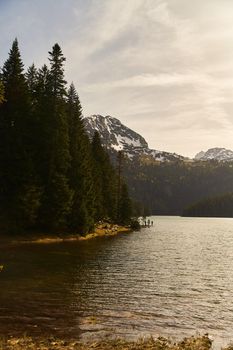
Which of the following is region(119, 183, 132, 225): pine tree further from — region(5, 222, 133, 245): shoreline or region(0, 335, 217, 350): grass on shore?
region(0, 335, 217, 350): grass on shore

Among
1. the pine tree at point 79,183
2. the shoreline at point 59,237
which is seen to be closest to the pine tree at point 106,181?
the shoreline at point 59,237

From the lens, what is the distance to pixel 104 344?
14.6 metres

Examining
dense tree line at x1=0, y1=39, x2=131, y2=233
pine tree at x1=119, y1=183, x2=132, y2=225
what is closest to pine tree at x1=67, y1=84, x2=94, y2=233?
dense tree line at x1=0, y1=39, x2=131, y2=233

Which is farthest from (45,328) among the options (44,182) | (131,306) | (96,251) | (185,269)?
(44,182)

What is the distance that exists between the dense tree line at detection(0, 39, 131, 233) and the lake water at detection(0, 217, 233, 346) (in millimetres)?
11641

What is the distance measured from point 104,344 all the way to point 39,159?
4572 cm

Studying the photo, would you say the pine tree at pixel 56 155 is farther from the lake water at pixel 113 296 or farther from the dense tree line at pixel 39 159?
the lake water at pixel 113 296

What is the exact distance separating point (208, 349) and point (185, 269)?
23234mm

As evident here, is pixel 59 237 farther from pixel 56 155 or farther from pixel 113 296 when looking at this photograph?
pixel 113 296

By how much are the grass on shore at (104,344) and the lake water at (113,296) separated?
1.28m

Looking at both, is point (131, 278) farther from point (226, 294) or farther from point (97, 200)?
point (97, 200)

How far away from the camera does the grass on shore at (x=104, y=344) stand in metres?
14.0

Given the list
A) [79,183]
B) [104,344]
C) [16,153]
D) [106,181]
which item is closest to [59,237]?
[79,183]

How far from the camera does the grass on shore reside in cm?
1396
